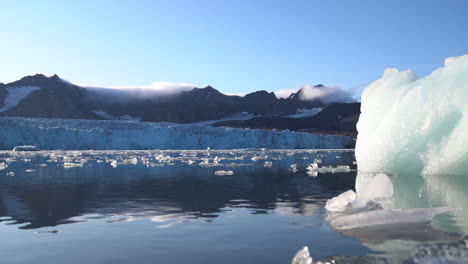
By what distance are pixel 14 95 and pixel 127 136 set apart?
528 ft

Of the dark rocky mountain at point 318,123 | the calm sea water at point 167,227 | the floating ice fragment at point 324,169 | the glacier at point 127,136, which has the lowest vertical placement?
the calm sea water at point 167,227

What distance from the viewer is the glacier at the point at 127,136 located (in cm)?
4456

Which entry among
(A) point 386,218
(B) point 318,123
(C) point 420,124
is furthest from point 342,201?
(B) point 318,123

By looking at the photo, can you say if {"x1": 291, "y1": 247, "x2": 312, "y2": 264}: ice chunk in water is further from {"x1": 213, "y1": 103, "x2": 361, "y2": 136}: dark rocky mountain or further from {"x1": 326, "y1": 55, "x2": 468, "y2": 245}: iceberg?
{"x1": 213, "y1": 103, "x2": 361, "y2": 136}: dark rocky mountain

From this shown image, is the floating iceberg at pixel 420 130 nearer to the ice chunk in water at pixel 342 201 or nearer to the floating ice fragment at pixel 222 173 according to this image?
the ice chunk in water at pixel 342 201

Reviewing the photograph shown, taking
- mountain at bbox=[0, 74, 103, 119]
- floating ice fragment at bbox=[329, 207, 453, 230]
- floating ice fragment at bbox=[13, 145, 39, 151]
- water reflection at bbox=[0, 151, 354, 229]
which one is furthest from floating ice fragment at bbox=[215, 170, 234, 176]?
mountain at bbox=[0, 74, 103, 119]

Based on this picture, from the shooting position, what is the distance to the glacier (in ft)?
146

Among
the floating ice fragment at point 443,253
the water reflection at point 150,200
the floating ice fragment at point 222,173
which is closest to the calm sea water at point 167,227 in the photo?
the water reflection at point 150,200

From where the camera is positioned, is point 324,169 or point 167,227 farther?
point 324,169

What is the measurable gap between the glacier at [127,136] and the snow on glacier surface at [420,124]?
3719 cm

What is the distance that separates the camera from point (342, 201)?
5.57 m

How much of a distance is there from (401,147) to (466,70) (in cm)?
293

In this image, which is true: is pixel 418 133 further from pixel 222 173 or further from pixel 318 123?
pixel 318 123

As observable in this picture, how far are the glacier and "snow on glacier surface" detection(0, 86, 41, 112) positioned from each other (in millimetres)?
145391
